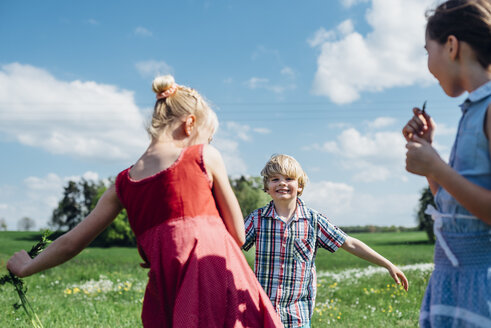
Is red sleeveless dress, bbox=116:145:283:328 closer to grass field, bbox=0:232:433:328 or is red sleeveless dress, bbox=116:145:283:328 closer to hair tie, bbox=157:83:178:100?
hair tie, bbox=157:83:178:100

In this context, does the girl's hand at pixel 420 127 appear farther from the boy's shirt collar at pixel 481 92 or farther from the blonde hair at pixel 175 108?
the blonde hair at pixel 175 108

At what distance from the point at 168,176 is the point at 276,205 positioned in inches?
59.6

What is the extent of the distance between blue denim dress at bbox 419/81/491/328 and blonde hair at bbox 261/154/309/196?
1764mm

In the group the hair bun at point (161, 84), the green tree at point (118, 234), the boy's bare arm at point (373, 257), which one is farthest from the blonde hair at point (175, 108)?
the green tree at point (118, 234)

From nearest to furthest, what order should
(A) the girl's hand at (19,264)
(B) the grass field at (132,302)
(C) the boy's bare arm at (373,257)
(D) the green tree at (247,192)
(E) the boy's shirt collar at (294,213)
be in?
(A) the girl's hand at (19,264) → (C) the boy's bare arm at (373,257) → (E) the boy's shirt collar at (294,213) → (B) the grass field at (132,302) → (D) the green tree at (247,192)

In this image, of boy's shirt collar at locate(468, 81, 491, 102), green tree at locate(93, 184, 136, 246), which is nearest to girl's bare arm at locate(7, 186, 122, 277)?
boy's shirt collar at locate(468, 81, 491, 102)

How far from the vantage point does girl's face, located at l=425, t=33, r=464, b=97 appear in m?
1.82

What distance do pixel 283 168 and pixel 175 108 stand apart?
139cm

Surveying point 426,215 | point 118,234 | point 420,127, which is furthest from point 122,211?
point 420,127

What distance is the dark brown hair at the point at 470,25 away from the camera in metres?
1.75

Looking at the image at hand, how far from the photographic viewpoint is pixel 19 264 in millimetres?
2602

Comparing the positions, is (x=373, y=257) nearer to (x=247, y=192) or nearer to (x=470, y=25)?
(x=470, y=25)

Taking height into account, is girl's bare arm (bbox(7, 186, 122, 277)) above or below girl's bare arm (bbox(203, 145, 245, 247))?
below

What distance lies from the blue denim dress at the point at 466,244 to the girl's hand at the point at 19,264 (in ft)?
6.43
